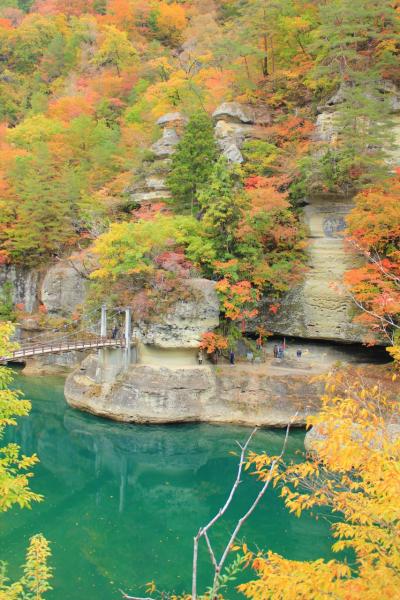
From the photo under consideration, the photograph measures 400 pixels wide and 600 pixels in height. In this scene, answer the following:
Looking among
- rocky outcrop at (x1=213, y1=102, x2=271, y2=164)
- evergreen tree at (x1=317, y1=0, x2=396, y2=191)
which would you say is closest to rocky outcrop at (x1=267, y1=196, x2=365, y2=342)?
evergreen tree at (x1=317, y1=0, x2=396, y2=191)

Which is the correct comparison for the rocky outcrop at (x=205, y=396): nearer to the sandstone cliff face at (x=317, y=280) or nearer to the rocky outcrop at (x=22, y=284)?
the sandstone cliff face at (x=317, y=280)

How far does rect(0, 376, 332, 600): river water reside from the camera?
10531 mm

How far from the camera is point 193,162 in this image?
81.7 ft

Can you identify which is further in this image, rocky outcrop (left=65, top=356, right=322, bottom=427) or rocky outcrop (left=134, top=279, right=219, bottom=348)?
rocky outcrop (left=134, top=279, right=219, bottom=348)

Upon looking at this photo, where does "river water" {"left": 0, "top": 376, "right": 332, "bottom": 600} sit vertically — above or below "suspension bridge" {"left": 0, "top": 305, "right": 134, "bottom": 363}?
below

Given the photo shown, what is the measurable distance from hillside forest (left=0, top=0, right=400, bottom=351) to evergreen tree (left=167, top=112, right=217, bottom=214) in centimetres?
8

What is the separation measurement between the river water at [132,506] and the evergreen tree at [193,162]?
491 inches

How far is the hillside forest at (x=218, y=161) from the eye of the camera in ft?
67.9

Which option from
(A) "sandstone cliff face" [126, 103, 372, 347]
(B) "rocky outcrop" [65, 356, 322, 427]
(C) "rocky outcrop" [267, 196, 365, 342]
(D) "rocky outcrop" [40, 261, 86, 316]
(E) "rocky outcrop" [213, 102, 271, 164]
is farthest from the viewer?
(E) "rocky outcrop" [213, 102, 271, 164]

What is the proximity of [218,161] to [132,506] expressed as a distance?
15676 millimetres

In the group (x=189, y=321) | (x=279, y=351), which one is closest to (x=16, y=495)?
(x=189, y=321)

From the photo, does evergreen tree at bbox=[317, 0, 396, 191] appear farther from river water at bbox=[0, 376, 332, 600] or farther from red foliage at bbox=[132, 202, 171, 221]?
river water at bbox=[0, 376, 332, 600]

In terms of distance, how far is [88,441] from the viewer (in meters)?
18.2

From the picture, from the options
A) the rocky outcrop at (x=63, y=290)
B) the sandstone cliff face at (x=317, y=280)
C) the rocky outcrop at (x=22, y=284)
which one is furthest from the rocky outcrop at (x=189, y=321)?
the rocky outcrop at (x=22, y=284)
